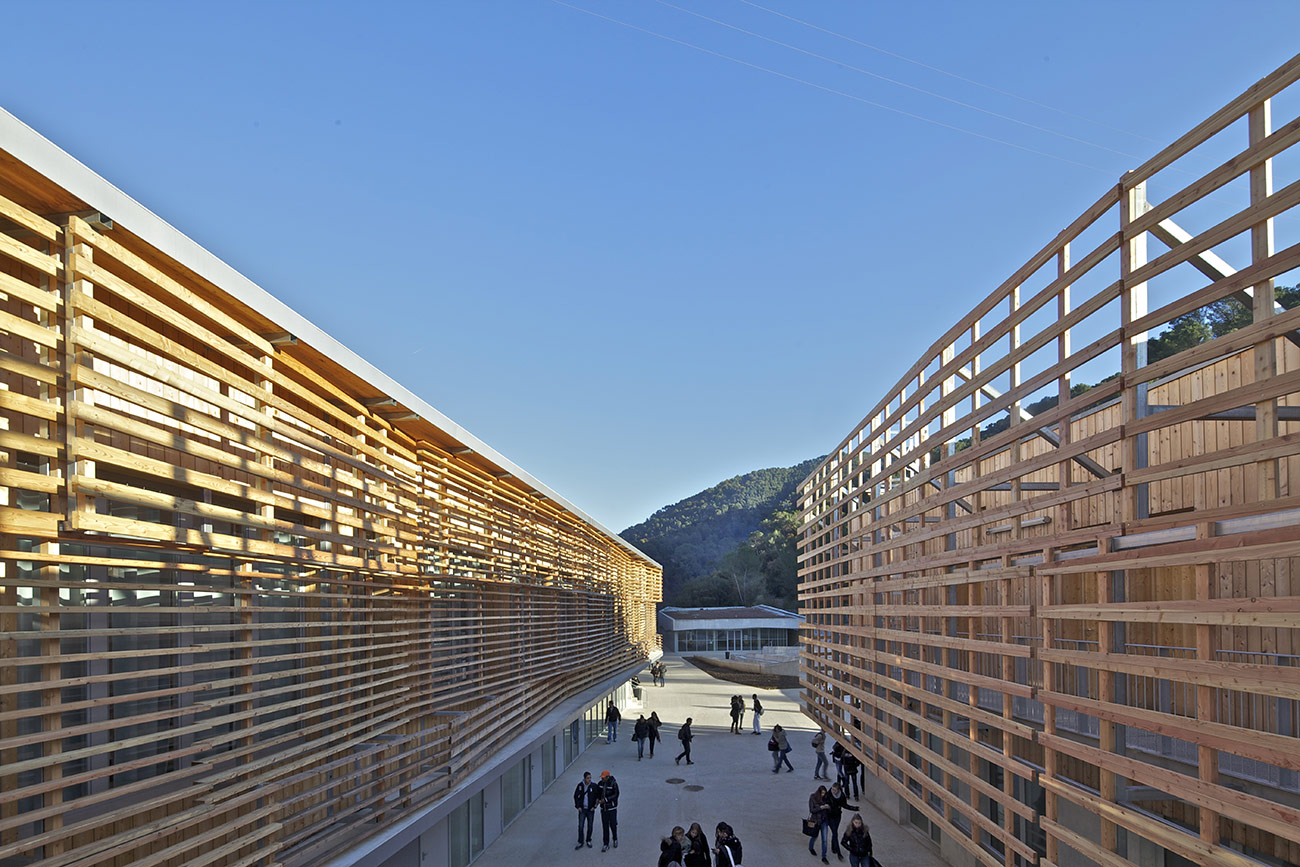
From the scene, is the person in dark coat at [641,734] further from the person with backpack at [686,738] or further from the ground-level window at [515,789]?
the ground-level window at [515,789]

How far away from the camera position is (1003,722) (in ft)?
29.9

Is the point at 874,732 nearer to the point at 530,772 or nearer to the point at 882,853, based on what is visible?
the point at 882,853

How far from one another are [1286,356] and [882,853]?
10.9 metres

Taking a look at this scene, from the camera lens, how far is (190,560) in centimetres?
768

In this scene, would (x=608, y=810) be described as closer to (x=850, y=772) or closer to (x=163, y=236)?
(x=850, y=772)

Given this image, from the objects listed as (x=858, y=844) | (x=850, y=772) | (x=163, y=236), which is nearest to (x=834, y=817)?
(x=858, y=844)

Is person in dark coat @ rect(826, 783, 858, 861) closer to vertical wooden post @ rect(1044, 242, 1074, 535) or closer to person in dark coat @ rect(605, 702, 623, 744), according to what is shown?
vertical wooden post @ rect(1044, 242, 1074, 535)

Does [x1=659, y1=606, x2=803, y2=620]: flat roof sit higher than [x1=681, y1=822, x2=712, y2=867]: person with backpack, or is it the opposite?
[x1=681, y1=822, x2=712, y2=867]: person with backpack

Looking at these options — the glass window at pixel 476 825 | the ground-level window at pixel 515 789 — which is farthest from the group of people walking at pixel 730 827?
the glass window at pixel 476 825

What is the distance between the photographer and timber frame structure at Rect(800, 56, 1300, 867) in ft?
18.3

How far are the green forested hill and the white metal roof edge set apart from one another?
40.6 metres

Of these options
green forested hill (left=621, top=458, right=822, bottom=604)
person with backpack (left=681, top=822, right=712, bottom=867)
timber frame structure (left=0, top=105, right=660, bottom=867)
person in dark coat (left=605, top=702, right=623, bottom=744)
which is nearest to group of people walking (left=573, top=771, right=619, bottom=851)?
person with backpack (left=681, top=822, right=712, bottom=867)

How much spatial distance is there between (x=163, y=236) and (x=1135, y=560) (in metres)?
7.50

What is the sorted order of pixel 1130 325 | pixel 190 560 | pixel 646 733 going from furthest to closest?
pixel 646 733
pixel 190 560
pixel 1130 325
